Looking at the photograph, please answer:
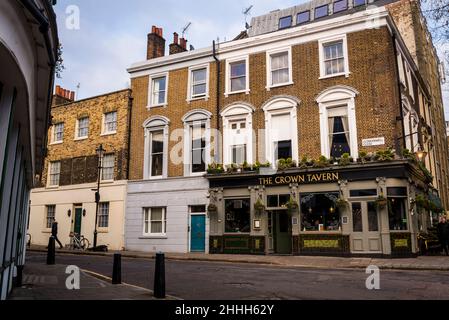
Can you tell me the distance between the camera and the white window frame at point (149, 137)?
23.7m

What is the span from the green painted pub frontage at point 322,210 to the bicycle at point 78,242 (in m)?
8.55

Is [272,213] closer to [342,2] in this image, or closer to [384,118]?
[384,118]

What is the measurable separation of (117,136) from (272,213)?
452 inches

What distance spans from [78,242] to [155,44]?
13.6 metres

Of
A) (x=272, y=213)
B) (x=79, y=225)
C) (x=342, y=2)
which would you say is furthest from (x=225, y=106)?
(x=342, y=2)

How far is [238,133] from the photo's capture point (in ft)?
71.8

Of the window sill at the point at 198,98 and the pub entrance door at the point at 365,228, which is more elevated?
the window sill at the point at 198,98

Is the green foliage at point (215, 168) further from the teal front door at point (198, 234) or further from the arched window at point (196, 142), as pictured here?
the teal front door at point (198, 234)

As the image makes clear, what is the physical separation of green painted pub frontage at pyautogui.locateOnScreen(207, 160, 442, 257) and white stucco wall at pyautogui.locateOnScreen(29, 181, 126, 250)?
6.61 metres

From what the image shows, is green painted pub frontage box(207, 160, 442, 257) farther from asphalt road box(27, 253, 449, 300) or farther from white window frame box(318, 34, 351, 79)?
white window frame box(318, 34, 351, 79)

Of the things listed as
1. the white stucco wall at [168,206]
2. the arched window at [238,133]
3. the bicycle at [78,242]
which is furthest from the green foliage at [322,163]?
the bicycle at [78,242]

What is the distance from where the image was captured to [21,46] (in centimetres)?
410

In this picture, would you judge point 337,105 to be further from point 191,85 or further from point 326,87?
point 191,85

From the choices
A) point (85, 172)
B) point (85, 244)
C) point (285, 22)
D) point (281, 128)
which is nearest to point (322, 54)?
point (281, 128)
